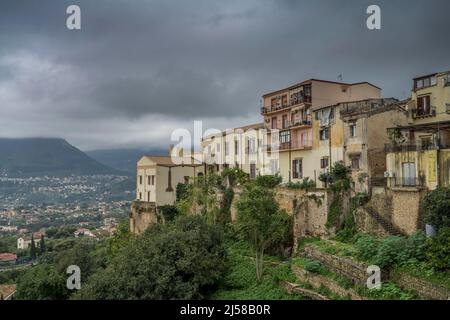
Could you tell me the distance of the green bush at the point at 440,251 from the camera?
48.6ft

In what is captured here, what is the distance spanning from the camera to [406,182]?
22.5 meters

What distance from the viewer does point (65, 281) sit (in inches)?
1217

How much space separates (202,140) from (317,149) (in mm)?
22208

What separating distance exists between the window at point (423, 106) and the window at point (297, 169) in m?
10.7

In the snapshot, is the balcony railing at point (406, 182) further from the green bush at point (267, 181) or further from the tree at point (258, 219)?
the green bush at point (267, 181)

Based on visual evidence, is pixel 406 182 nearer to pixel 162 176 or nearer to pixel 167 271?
pixel 167 271

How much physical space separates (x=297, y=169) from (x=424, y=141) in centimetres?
1291

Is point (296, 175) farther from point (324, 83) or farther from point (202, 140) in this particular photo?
point (202, 140)

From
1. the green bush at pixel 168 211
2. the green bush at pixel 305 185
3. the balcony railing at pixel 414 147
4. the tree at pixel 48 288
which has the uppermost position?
the balcony railing at pixel 414 147

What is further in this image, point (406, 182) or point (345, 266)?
point (406, 182)

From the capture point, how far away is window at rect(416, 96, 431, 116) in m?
28.3

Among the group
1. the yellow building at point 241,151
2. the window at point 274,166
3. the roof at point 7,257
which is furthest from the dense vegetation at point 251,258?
the roof at point 7,257

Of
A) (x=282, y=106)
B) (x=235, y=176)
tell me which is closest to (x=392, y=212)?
(x=235, y=176)

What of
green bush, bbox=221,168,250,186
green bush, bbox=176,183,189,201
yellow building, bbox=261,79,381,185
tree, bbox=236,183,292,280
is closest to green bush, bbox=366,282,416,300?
tree, bbox=236,183,292,280
